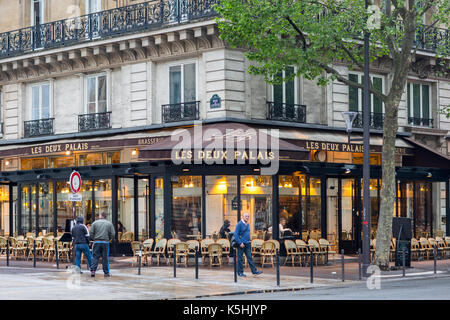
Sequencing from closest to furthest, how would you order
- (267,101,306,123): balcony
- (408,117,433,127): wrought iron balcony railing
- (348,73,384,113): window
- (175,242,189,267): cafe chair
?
(175,242,189,267): cafe chair
(267,101,306,123): balcony
(348,73,384,113): window
(408,117,433,127): wrought iron balcony railing

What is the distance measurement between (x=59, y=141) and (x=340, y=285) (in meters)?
13.8

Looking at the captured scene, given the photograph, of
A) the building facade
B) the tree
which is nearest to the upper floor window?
the building facade

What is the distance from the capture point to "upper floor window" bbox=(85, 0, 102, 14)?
29.7 metres

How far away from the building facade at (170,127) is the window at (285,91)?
6 cm

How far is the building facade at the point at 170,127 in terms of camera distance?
25.6 m

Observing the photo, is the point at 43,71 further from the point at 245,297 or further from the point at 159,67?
the point at 245,297

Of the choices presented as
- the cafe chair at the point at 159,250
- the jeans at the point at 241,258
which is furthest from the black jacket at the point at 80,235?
the jeans at the point at 241,258

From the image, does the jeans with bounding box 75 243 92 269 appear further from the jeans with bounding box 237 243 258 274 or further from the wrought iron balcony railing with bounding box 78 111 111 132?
the wrought iron balcony railing with bounding box 78 111 111 132

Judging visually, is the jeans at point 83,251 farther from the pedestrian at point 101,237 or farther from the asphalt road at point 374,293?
the asphalt road at point 374,293

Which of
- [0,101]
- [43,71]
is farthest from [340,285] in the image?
[0,101]

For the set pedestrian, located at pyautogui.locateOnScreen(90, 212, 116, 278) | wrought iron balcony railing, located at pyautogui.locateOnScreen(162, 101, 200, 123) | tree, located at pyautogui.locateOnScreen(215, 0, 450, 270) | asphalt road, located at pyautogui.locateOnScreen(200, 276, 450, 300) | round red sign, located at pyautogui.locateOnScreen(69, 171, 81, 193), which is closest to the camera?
asphalt road, located at pyautogui.locateOnScreen(200, 276, 450, 300)

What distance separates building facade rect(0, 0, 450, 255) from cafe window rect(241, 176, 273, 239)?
0.04m

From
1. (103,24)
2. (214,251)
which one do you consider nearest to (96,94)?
(103,24)

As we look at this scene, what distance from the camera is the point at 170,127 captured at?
26609 millimetres
